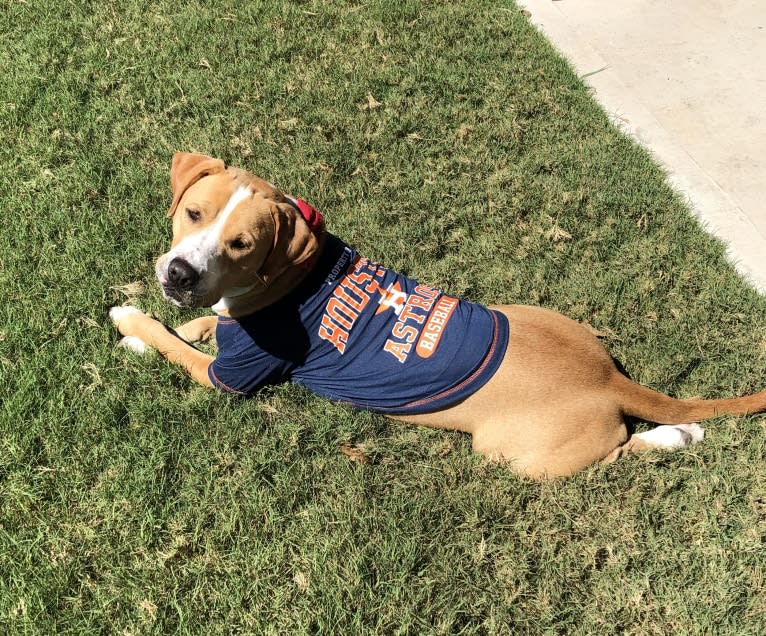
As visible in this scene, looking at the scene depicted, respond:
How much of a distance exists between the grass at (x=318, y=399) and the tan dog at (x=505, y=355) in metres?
0.27

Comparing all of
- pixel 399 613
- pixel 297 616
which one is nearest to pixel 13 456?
pixel 297 616

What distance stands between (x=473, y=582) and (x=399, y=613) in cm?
49

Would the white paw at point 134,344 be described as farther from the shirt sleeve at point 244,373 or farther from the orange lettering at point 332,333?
the orange lettering at point 332,333

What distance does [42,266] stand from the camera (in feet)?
14.8

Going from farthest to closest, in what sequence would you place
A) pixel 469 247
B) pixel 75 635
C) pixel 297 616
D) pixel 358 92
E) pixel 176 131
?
pixel 358 92 → pixel 176 131 → pixel 469 247 → pixel 297 616 → pixel 75 635

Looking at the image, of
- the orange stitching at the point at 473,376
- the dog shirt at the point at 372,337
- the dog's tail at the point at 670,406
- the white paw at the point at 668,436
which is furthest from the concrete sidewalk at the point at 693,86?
the dog shirt at the point at 372,337

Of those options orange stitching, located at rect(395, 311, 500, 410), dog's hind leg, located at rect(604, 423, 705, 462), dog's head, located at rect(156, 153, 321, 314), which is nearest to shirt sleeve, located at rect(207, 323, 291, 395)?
dog's head, located at rect(156, 153, 321, 314)

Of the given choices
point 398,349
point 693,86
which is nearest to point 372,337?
point 398,349

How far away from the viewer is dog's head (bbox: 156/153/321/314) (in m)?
3.22

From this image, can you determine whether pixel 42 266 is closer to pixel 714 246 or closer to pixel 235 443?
pixel 235 443

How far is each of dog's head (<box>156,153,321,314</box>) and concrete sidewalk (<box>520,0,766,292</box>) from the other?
4.13 m

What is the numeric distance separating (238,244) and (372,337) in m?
0.97

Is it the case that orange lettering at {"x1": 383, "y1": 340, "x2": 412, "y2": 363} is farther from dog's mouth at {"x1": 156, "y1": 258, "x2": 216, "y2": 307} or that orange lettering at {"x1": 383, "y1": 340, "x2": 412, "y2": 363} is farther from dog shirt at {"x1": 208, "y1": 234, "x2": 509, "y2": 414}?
dog's mouth at {"x1": 156, "y1": 258, "x2": 216, "y2": 307}

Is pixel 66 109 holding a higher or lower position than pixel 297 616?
higher
